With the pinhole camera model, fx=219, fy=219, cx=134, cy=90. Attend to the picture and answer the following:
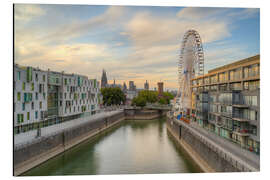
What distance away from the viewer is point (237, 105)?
50.5ft

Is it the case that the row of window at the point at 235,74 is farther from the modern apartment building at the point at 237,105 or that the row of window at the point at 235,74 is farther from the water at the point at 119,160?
the water at the point at 119,160

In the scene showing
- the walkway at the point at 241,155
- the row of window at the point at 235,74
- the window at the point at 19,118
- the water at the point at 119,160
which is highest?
the row of window at the point at 235,74

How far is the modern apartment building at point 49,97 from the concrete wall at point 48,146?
178 centimetres

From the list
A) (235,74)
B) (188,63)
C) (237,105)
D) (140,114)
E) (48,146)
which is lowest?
(140,114)

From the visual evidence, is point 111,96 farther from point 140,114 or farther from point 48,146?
point 48,146

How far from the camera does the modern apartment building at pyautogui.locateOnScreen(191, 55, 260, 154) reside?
46.1 ft

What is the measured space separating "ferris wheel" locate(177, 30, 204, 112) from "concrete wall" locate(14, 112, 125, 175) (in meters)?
14.6

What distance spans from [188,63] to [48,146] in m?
24.1

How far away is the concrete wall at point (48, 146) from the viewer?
15.0 meters

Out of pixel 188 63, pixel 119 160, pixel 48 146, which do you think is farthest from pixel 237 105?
pixel 188 63

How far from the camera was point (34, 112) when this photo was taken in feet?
63.3

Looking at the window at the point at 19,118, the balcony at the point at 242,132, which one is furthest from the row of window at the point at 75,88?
the balcony at the point at 242,132

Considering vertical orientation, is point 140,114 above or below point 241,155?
below

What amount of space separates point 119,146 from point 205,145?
10684 mm
